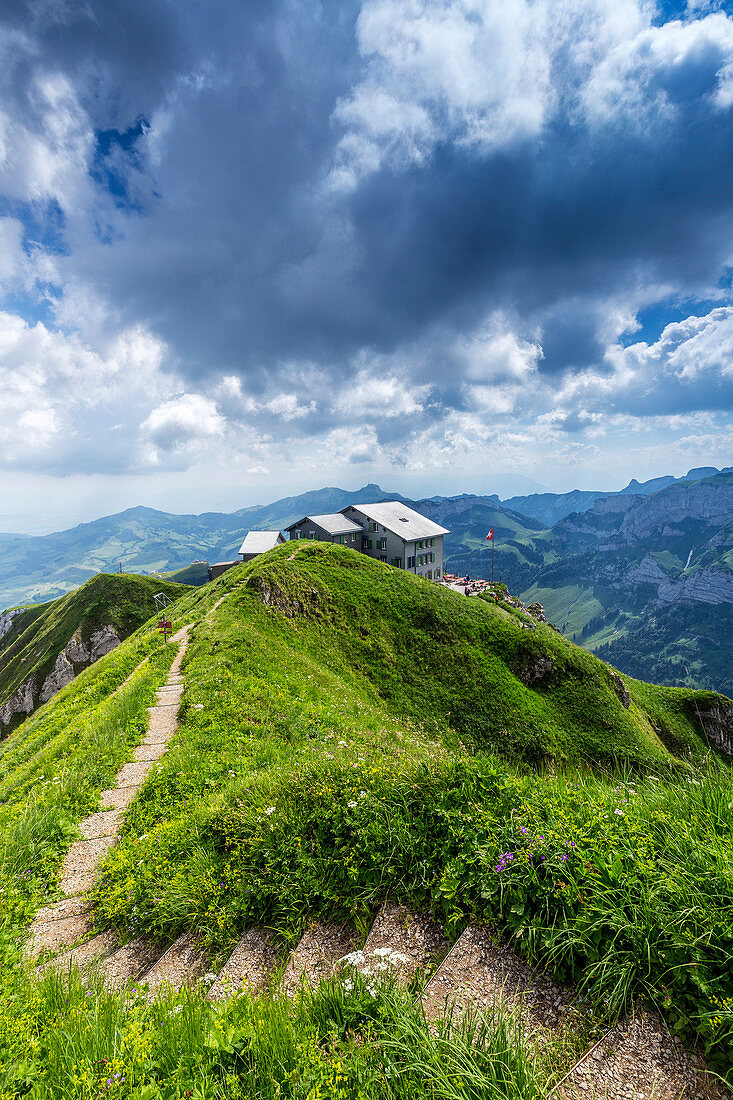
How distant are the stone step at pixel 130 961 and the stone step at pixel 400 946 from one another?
2.96 meters

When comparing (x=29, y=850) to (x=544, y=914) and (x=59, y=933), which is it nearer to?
(x=59, y=933)

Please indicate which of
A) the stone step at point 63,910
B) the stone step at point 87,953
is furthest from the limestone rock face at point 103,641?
the stone step at point 87,953

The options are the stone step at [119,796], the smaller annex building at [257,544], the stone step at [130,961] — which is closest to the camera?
the stone step at [130,961]

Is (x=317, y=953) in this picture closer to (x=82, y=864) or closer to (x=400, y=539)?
(x=82, y=864)

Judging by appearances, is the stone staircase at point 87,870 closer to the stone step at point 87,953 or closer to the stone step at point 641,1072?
the stone step at point 87,953

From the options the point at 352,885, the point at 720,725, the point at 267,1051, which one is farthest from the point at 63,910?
the point at 720,725

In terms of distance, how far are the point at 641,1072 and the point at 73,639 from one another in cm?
7866

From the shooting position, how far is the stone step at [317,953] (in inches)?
176

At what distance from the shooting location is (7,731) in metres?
59.3

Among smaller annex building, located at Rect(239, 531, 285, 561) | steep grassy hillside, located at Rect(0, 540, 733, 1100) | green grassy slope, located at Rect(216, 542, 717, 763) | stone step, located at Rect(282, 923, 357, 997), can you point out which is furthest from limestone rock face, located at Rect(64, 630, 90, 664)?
stone step, located at Rect(282, 923, 357, 997)

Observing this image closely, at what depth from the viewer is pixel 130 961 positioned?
5.50 metres

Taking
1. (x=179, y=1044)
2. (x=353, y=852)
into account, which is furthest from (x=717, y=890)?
(x=179, y=1044)

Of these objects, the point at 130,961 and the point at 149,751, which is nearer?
the point at 130,961

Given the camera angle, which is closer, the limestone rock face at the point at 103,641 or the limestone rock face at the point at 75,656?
the limestone rock face at the point at 75,656
